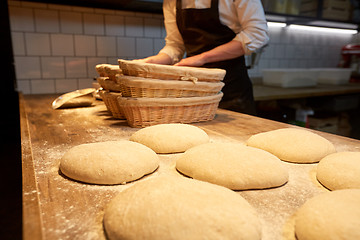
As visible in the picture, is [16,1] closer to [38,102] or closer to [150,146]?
[38,102]

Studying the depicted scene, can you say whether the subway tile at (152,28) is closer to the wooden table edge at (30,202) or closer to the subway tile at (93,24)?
the subway tile at (93,24)

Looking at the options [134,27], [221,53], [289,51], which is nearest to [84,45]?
[134,27]

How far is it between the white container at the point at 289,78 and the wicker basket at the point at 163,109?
1832 millimetres

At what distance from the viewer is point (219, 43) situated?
1.87 meters

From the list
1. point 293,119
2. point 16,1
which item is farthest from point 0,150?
point 293,119

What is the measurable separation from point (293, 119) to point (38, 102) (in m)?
2.25

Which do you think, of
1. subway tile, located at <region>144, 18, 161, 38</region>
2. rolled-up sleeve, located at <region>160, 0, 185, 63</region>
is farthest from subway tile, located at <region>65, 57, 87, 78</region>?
rolled-up sleeve, located at <region>160, 0, 185, 63</region>

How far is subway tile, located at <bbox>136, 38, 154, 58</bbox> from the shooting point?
2.78 m

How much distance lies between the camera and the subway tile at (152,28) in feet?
9.10

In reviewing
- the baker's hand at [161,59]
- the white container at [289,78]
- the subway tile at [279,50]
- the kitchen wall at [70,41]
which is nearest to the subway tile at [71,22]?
the kitchen wall at [70,41]

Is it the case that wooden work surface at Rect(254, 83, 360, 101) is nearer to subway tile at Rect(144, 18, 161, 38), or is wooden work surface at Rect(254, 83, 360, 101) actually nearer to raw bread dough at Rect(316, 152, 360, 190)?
subway tile at Rect(144, 18, 161, 38)

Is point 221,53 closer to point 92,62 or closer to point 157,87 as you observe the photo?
point 157,87

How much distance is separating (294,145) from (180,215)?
0.55m

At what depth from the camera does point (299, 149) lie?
0.90 metres
